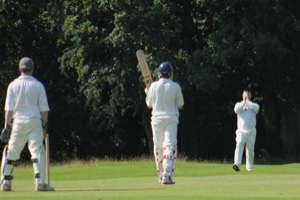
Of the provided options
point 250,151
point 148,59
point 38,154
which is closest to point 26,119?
point 38,154

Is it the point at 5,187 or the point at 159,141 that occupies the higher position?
the point at 159,141

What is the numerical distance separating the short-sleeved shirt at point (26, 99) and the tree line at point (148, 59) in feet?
73.7

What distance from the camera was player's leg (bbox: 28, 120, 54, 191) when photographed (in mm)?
16094

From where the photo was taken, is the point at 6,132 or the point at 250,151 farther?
the point at 250,151

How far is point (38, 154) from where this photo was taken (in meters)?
16.2

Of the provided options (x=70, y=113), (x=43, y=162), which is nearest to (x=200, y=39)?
(x=70, y=113)

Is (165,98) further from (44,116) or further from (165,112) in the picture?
(44,116)

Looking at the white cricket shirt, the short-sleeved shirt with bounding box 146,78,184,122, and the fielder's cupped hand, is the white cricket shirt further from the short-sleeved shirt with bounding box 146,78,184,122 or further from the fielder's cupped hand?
the fielder's cupped hand

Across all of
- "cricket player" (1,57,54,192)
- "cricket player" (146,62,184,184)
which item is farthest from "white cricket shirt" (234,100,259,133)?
"cricket player" (1,57,54,192)

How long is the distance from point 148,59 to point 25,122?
2295 cm

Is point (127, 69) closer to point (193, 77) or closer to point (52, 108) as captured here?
point (193, 77)

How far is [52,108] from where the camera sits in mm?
46969

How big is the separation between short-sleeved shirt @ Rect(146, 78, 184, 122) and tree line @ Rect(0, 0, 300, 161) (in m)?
20.1

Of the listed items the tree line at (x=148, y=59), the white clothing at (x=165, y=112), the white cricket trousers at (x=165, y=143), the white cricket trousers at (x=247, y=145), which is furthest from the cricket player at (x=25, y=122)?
the tree line at (x=148, y=59)
